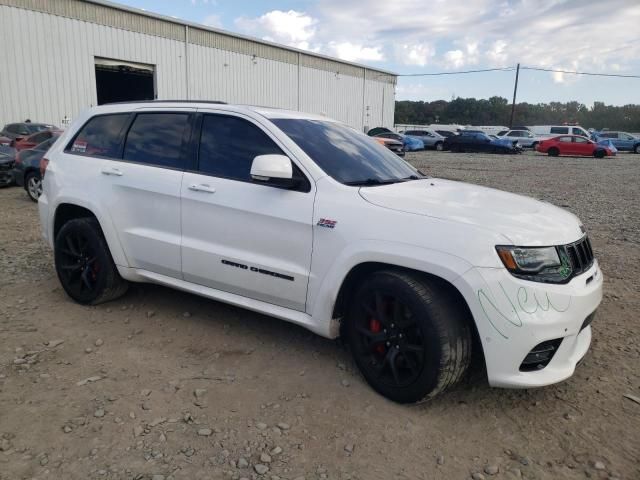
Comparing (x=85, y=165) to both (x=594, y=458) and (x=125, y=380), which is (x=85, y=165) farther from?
(x=594, y=458)

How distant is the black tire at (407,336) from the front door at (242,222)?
457 mm

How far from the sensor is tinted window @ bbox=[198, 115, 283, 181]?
12.2 feet

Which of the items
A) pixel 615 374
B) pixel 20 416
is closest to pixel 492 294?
pixel 615 374

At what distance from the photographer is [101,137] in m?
4.61

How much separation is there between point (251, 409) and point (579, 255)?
7.07 feet

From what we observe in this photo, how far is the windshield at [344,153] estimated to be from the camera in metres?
3.57

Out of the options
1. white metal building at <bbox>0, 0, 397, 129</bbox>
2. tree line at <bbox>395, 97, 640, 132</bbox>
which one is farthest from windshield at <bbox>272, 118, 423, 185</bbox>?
tree line at <bbox>395, 97, 640, 132</bbox>

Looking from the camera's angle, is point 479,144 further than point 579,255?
Yes

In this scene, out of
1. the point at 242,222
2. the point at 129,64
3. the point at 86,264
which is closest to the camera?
the point at 242,222

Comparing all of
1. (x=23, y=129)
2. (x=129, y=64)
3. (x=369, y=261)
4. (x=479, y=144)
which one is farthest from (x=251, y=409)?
(x=479, y=144)

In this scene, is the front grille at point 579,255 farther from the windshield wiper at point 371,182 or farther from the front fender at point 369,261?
the windshield wiper at point 371,182

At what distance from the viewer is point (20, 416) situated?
117 inches

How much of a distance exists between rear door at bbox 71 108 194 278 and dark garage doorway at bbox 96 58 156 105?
22.9 m

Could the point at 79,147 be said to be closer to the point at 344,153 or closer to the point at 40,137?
the point at 344,153
